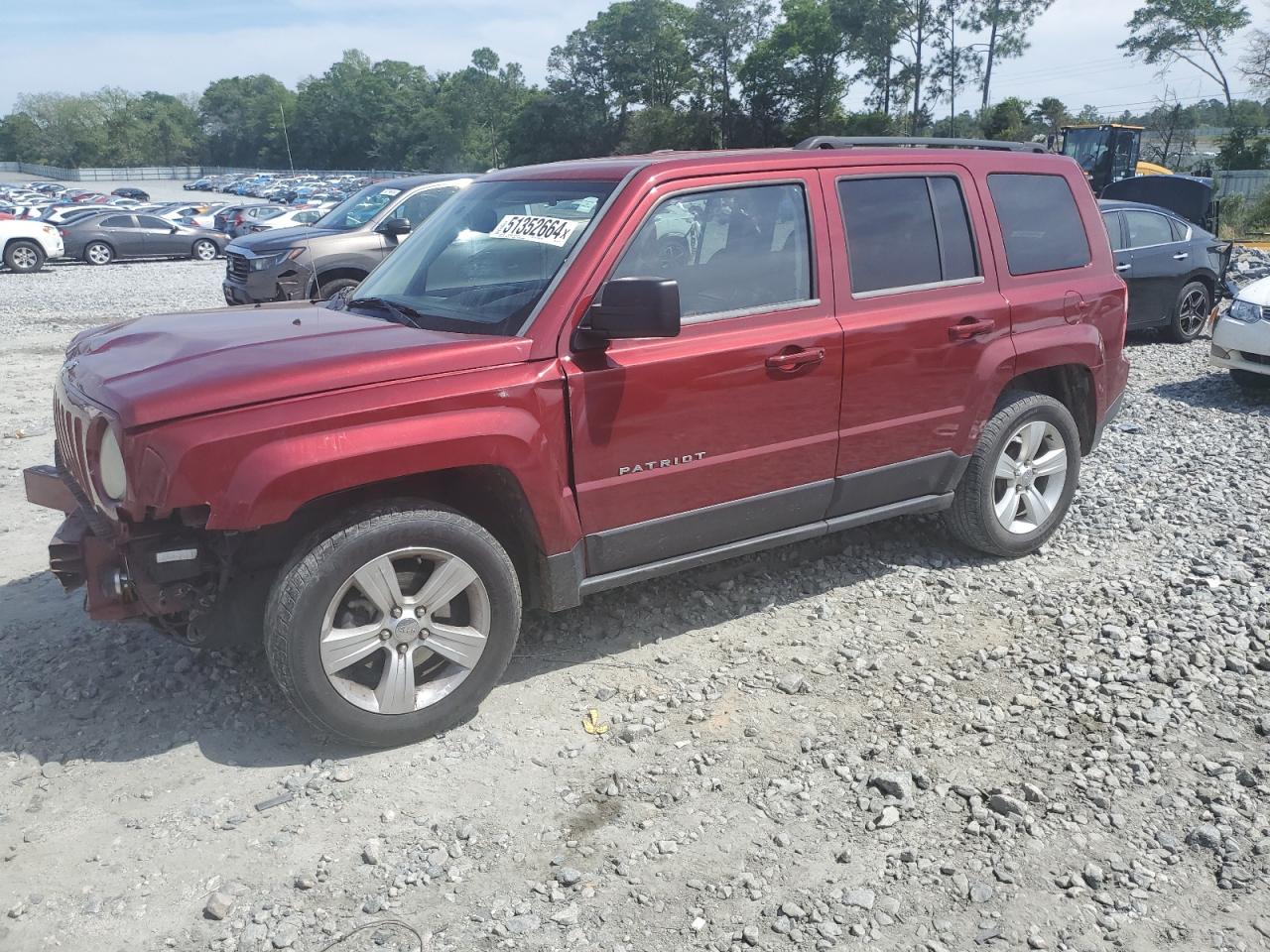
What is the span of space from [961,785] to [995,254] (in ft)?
8.55

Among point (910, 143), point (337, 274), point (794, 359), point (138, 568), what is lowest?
point (138, 568)

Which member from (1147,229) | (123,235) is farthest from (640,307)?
(123,235)

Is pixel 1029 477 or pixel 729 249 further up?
pixel 729 249

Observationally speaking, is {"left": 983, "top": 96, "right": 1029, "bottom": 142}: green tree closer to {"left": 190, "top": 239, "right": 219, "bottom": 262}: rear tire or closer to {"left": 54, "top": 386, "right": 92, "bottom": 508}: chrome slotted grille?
{"left": 190, "top": 239, "right": 219, "bottom": 262}: rear tire

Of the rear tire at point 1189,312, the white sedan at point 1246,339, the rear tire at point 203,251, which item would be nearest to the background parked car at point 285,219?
the rear tire at point 203,251

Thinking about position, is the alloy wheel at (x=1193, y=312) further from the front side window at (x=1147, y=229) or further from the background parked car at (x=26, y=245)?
the background parked car at (x=26, y=245)

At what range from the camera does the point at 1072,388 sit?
545cm

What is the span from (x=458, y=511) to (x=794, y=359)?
1.47 meters

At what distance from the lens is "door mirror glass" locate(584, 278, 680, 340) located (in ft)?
11.5

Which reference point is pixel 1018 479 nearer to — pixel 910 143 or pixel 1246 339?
pixel 910 143

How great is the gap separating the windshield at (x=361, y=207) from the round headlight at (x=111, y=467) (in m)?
9.31

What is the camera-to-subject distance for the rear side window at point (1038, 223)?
16.4ft

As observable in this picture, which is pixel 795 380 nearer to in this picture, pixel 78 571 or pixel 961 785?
pixel 961 785

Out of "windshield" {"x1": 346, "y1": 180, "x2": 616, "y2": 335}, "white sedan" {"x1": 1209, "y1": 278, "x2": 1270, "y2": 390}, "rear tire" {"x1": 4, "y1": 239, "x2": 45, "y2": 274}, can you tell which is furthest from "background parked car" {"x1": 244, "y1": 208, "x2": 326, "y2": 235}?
"windshield" {"x1": 346, "y1": 180, "x2": 616, "y2": 335}
